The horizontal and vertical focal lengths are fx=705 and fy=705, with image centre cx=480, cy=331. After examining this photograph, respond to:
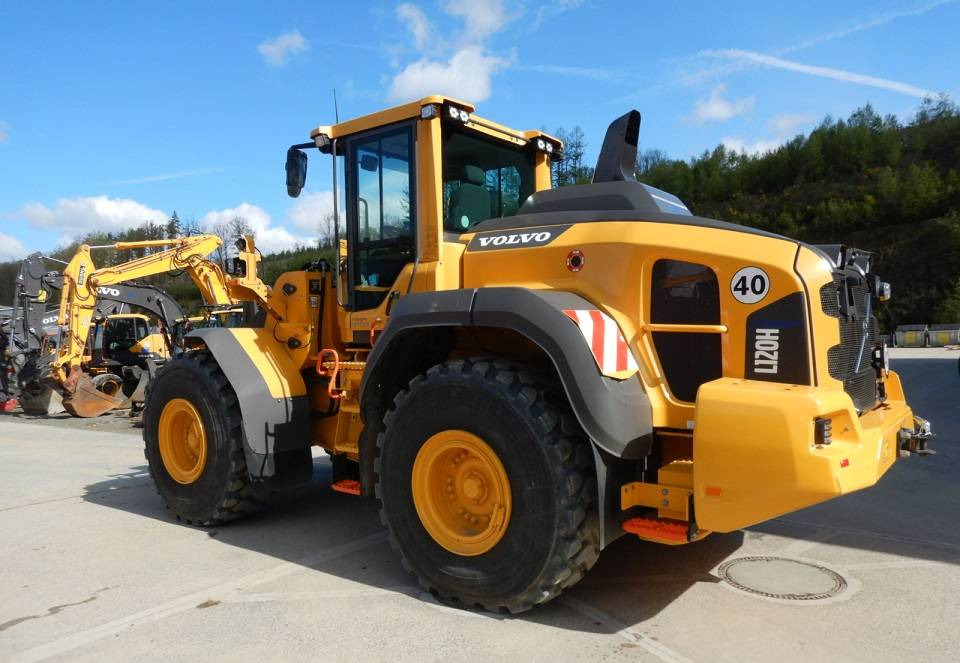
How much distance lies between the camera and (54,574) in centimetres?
427

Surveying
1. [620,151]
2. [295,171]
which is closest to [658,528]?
[620,151]

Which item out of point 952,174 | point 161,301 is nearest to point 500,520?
point 161,301

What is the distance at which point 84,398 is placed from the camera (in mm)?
13312

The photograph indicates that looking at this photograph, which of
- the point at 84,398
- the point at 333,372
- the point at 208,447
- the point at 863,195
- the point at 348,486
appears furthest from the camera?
the point at 863,195

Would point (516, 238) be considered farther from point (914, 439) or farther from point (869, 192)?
point (869, 192)

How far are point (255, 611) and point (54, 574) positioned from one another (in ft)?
5.11

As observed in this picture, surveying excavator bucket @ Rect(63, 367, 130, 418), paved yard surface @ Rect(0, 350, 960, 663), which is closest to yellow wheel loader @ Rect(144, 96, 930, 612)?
paved yard surface @ Rect(0, 350, 960, 663)

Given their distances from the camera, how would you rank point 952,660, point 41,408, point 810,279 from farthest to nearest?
point 41,408 < point 810,279 < point 952,660

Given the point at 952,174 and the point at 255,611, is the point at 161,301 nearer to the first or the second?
the point at 255,611

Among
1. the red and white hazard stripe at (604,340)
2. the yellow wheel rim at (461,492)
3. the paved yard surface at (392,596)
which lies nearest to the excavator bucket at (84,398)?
the paved yard surface at (392,596)

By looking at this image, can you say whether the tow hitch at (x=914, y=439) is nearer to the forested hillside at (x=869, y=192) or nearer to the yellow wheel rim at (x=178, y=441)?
the yellow wheel rim at (x=178, y=441)

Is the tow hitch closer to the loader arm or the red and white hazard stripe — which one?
the red and white hazard stripe

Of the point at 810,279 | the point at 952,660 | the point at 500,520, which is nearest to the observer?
the point at 952,660

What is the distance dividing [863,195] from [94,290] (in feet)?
140
